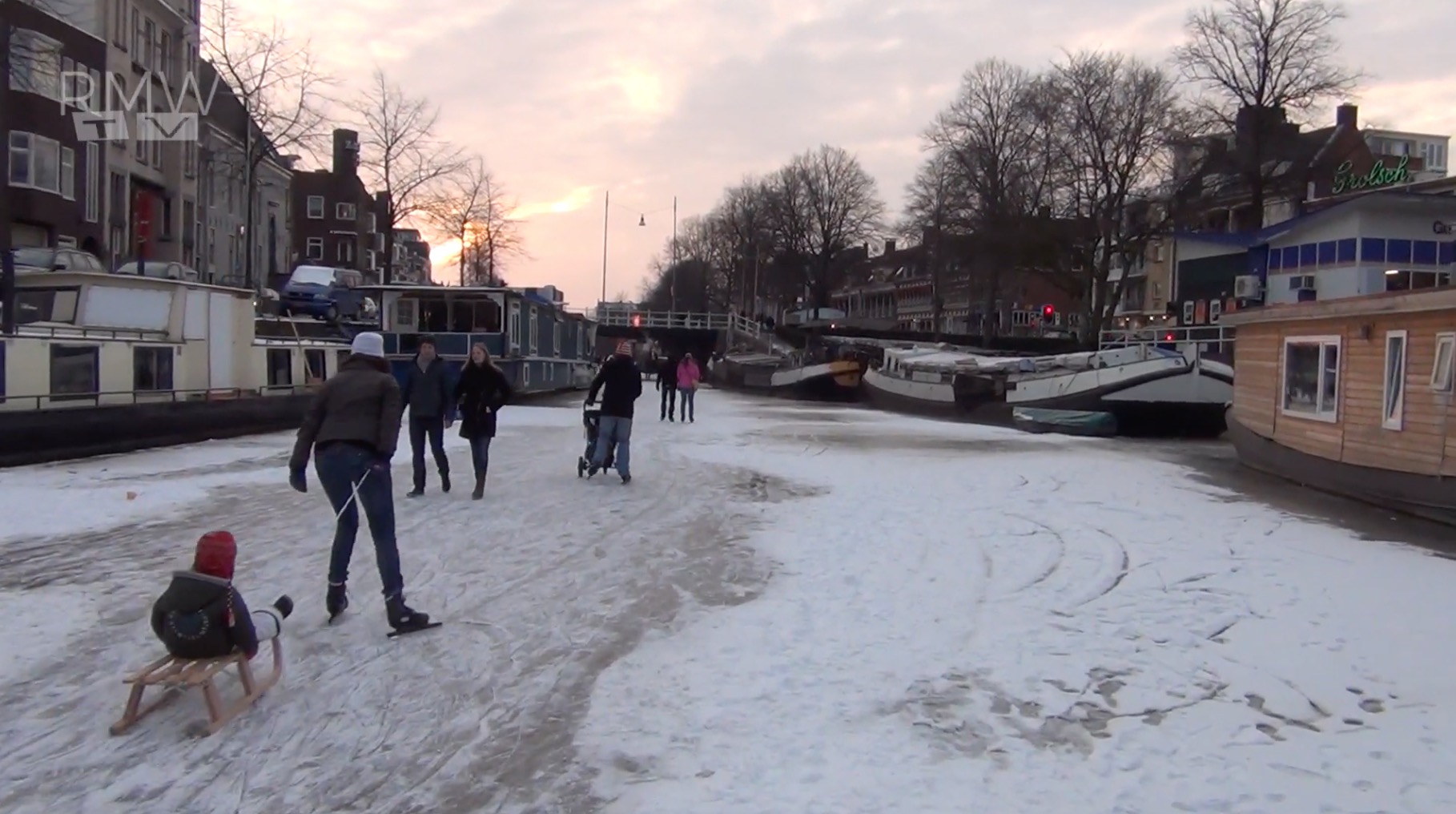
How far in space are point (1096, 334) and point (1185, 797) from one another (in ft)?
165

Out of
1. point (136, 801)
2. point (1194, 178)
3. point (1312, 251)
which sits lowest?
point (136, 801)

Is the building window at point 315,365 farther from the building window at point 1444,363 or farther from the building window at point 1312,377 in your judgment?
the building window at point 1444,363

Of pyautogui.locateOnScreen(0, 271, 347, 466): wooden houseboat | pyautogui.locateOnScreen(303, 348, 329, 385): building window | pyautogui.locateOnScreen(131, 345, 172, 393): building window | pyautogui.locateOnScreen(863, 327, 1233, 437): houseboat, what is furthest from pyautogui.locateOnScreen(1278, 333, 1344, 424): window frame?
pyautogui.locateOnScreen(303, 348, 329, 385): building window

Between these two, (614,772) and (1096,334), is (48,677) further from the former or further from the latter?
(1096,334)

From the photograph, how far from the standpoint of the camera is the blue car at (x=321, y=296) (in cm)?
3706

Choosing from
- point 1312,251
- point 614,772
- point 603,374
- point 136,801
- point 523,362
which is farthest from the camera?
point 1312,251

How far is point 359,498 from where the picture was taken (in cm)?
714

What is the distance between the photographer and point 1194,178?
45.7 metres

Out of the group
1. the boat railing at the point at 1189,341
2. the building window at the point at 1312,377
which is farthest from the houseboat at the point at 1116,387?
the building window at the point at 1312,377

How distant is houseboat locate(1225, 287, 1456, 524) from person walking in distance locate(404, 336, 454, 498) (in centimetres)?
1118

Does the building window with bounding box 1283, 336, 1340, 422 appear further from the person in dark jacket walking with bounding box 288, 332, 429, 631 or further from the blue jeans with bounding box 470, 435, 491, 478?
the person in dark jacket walking with bounding box 288, 332, 429, 631

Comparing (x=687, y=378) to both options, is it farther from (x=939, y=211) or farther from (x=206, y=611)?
(x=939, y=211)

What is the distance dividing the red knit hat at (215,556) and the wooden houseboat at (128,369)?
10.7 metres

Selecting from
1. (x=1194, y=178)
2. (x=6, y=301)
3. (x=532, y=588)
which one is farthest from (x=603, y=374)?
(x=1194, y=178)
